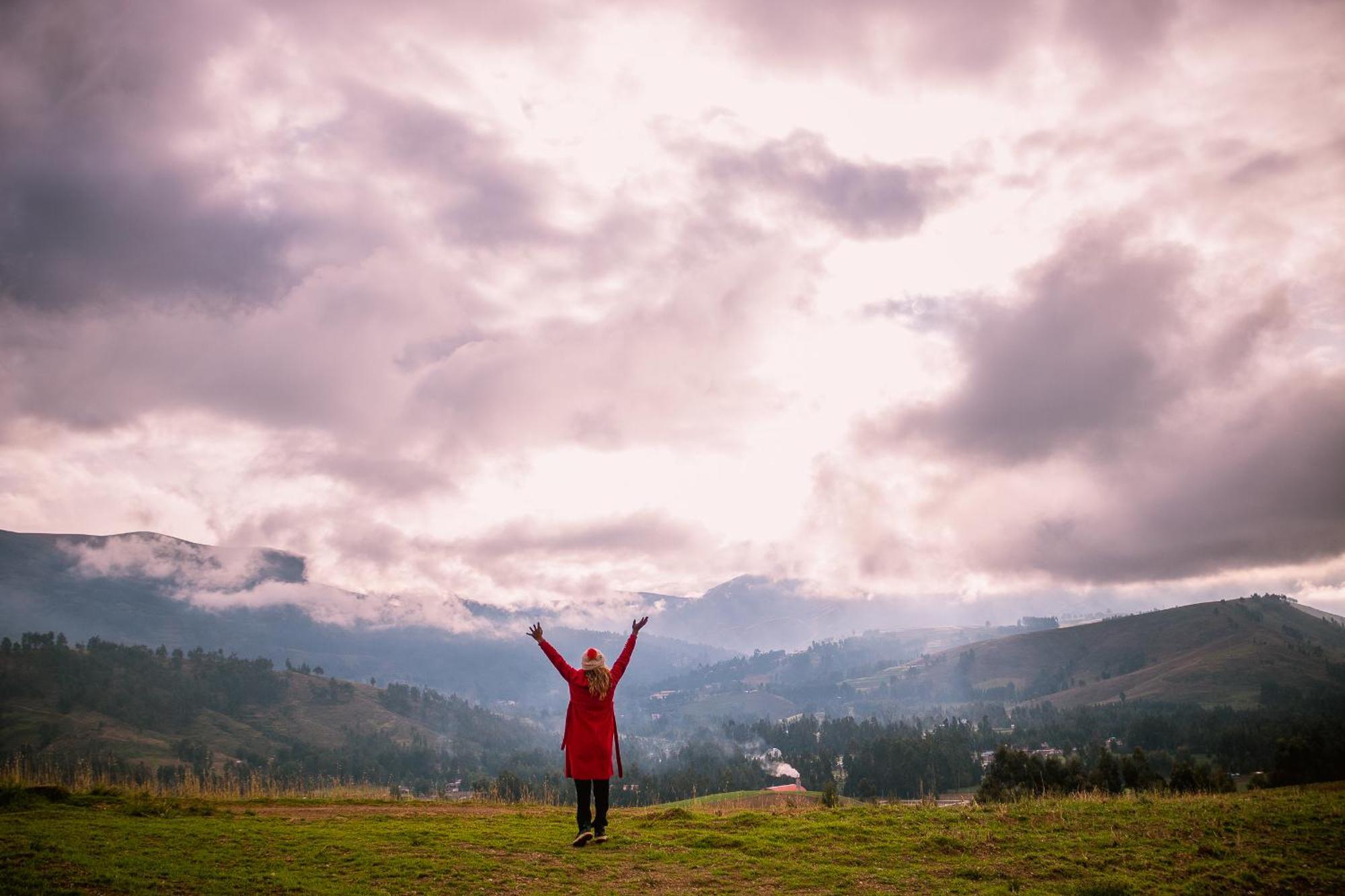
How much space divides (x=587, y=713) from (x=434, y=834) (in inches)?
213

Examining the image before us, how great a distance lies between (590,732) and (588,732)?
2.6 inches

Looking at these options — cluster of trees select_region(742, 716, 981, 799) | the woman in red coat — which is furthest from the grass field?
cluster of trees select_region(742, 716, 981, 799)

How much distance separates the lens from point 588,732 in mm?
17391

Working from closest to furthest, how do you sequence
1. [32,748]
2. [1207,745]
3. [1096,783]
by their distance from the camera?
[1096,783], [1207,745], [32,748]

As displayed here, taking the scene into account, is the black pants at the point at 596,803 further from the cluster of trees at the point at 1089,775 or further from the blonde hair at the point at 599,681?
the cluster of trees at the point at 1089,775

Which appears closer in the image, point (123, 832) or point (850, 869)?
point (850, 869)

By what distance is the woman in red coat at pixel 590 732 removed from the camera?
17344 millimetres

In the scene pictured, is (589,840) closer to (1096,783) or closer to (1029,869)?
(1029,869)

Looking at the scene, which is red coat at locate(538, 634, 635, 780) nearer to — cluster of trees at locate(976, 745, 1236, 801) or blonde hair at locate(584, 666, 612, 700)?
blonde hair at locate(584, 666, 612, 700)

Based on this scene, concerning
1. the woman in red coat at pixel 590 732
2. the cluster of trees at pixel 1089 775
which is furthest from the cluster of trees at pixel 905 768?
the woman in red coat at pixel 590 732

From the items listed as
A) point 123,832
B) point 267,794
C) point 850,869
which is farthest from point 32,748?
point 850,869

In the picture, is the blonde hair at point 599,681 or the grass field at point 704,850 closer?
the grass field at point 704,850

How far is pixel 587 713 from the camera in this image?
17.5 meters

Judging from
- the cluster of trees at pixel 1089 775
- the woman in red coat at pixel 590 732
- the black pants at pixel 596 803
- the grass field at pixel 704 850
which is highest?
the woman in red coat at pixel 590 732
